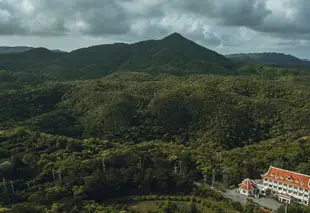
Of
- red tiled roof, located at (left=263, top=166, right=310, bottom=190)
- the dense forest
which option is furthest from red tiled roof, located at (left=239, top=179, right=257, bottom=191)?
the dense forest

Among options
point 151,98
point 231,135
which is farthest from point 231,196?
point 151,98

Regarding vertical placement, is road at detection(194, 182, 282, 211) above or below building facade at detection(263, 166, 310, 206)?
below

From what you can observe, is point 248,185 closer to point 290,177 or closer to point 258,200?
point 258,200

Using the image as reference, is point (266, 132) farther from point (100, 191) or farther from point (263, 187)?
point (100, 191)

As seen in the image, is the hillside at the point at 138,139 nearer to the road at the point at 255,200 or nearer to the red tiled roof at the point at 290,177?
the road at the point at 255,200

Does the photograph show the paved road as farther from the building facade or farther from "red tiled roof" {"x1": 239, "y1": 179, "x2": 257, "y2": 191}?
the building facade
